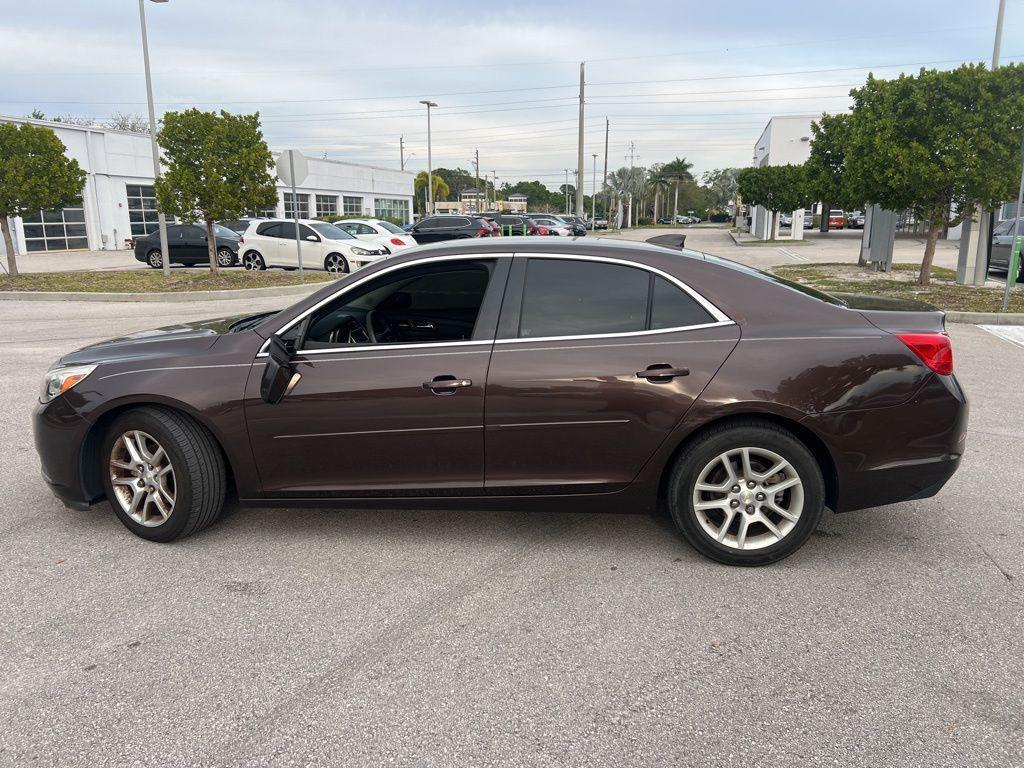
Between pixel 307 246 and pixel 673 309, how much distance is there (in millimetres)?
19212

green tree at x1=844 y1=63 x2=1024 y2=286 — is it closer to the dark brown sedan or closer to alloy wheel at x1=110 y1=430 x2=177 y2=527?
the dark brown sedan

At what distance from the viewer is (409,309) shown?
4887 millimetres

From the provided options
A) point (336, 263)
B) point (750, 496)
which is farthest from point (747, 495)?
point (336, 263)

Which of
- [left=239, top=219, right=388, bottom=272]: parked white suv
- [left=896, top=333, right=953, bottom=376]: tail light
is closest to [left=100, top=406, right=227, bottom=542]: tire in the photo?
[left=896, top=333, right=953, bottom=376]: tail light

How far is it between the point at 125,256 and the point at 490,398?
33.5 metres

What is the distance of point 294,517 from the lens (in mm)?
4566

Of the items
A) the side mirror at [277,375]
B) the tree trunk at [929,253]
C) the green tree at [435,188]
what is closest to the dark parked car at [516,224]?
the tree trunk at [929,253]

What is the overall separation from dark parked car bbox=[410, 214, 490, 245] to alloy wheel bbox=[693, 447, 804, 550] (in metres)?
24.9

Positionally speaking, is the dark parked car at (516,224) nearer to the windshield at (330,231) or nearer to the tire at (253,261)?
the windshield at (330,231)

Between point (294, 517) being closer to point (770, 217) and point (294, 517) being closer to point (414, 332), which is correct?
point (414, 332)

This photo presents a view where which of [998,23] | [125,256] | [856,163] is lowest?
[125,256]

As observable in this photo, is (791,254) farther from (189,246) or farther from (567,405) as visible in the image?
(567,405)

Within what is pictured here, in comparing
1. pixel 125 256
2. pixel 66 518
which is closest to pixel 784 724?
pixel 66 518

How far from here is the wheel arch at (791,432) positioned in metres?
3.71
